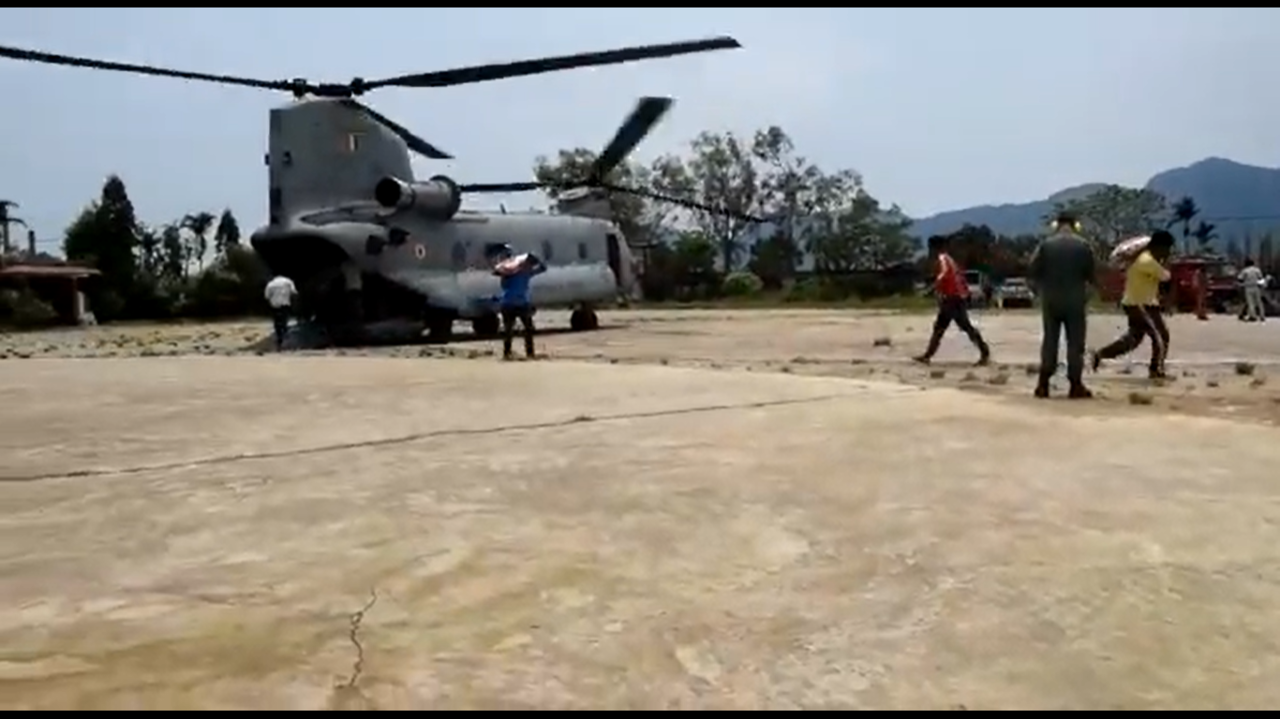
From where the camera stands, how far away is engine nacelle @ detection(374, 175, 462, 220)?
19656 millimetres

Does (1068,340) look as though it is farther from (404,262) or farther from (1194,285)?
(1194,285)

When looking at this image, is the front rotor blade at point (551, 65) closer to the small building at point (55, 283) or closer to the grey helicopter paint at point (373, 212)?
the grey helicopter paint at point (373, 212)

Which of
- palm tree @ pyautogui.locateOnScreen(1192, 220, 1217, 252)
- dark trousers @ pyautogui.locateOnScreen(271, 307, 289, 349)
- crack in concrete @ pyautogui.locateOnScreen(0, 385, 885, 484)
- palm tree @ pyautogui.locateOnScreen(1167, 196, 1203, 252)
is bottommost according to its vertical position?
crack in concrete @ pyautogui.locateOnScreen(0, 385, 885, 484)

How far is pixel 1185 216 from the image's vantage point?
213 ft

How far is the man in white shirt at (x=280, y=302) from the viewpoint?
1947 centimetres

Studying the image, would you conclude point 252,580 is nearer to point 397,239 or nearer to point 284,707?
point 284,707

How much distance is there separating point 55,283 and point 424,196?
29.3 m

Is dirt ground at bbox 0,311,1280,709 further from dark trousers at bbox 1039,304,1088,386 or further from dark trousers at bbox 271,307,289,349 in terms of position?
dark trousers at bbox 271,307,289,349

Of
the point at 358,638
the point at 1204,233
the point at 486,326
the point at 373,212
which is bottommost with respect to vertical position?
the point at 358,638

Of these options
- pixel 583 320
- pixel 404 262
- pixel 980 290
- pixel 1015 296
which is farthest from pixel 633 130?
pixel 980 290

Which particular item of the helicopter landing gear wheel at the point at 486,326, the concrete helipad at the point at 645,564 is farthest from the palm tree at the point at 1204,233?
the concrete helipad at the point at 645,564

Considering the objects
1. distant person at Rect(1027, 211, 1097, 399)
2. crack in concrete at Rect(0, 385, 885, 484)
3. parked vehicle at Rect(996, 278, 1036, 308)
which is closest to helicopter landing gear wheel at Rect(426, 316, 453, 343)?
crack in concrete at Rect(0, 385, 885, 484)

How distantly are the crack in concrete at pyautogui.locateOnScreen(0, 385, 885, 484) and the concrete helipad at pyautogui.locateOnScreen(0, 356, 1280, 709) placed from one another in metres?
0.05

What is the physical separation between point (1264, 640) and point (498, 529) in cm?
251
